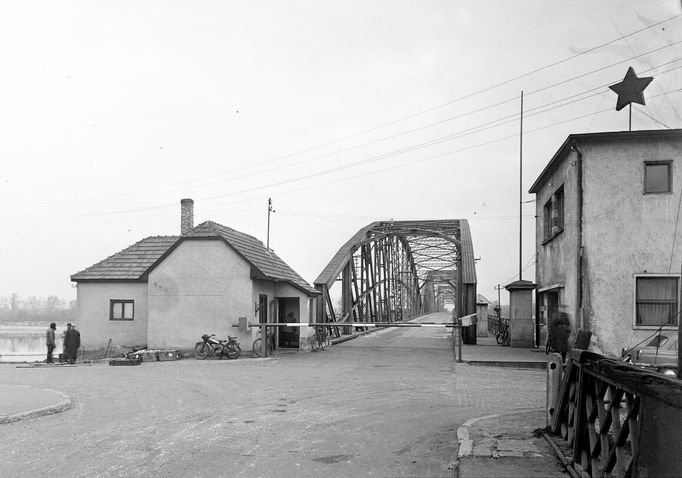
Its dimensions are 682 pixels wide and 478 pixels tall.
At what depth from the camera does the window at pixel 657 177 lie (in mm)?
16969

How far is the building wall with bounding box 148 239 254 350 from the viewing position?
21.0m

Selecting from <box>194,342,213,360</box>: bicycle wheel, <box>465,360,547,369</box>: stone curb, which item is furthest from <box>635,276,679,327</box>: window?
<box>194,342,213,360</box>: bicycle wheel

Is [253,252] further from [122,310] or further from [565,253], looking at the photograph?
[565,253]

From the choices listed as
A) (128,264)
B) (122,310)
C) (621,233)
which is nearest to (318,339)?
(122,310)

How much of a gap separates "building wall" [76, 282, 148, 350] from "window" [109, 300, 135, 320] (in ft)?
0.38

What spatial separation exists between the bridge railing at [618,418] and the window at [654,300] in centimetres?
1109

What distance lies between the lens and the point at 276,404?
35.9 ft

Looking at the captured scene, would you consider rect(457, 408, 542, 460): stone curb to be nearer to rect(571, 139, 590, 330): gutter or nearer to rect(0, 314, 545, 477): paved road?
rect(0, 314, 545, 477): paved road

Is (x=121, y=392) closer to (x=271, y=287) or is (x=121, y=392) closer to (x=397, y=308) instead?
(x=271, y=287)

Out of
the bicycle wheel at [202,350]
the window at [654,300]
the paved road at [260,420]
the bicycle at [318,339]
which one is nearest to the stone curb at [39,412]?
the paved road at [260,420]

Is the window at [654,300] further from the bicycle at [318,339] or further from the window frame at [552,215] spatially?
the bicycle at [318,339]

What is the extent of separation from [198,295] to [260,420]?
1242cm

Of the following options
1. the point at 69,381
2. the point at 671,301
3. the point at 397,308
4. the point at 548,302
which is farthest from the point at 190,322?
the point at 397,308

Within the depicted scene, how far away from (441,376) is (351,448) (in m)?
8.16
